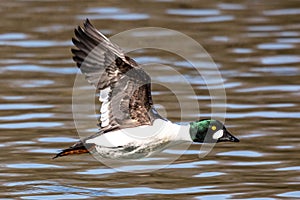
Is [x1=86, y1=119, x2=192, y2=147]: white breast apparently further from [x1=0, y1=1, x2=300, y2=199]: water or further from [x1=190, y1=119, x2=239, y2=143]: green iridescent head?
[x1=0, y1=1, x2=300, y2=199]: water

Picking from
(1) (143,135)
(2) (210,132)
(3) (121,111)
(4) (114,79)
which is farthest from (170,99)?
(4) (114,79)

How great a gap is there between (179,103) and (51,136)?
1820mm

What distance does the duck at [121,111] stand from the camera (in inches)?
330

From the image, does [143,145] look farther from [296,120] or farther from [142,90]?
[296,120]

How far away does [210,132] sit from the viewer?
29.2 ft

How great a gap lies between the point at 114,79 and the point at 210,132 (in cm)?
98

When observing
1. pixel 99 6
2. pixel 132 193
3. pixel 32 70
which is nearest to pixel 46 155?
pixel 132 193

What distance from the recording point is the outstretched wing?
27.4ft

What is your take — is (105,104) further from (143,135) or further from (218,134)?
(218,134)

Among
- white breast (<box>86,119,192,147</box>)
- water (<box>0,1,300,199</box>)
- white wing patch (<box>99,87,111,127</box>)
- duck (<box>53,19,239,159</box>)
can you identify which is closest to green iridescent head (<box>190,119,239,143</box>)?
duck (<box>53,19,239,159</box>)

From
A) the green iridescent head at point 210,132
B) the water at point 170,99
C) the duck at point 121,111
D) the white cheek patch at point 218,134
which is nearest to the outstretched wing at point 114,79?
the duck at point 121,111

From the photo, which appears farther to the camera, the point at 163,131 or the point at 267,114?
the point at 267,114

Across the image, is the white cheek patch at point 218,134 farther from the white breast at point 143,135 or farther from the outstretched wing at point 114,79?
the outstretched wing at point 114,79

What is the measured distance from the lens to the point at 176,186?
9391mm
